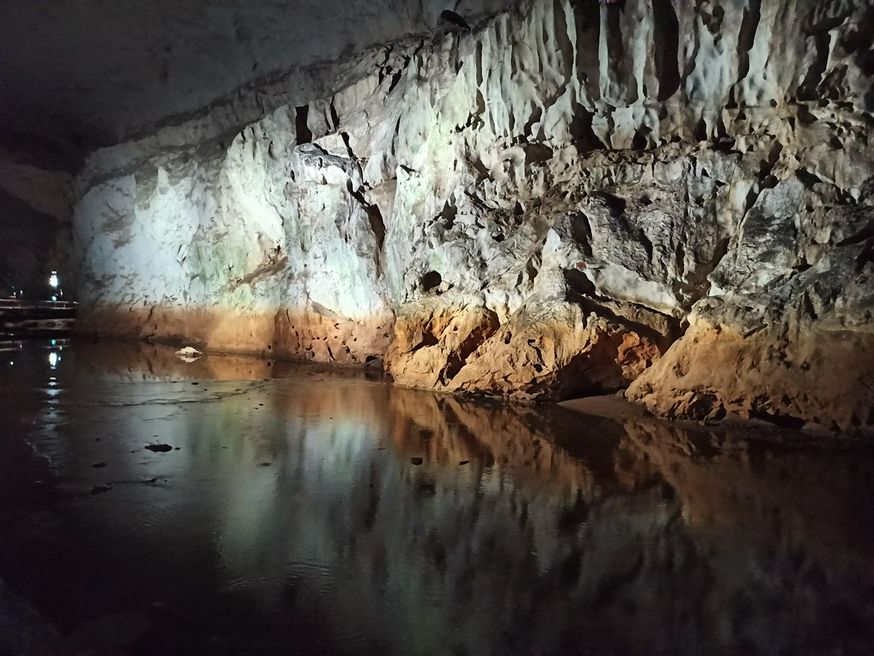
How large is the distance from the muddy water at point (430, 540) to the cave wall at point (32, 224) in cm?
2195

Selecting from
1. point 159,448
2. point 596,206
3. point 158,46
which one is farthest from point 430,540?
point 158,46

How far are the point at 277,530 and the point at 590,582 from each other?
6.21 ft

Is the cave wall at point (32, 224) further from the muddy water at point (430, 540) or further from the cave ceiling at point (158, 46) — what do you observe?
the muddy water at point (430, 540)

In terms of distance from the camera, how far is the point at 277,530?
12.6 ft

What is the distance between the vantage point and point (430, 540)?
3.72 metres

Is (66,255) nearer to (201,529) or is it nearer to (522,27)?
(522,27)

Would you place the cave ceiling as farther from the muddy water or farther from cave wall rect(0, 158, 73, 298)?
the muddy water

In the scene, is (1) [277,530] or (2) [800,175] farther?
(2) [800,175]

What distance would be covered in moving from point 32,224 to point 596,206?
26.4m

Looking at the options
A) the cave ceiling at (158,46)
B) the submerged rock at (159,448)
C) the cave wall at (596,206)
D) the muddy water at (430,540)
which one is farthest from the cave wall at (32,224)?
the submerged rock at (159,448)

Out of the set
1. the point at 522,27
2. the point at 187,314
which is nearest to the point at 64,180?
the point at 187,314

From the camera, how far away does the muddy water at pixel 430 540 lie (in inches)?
106

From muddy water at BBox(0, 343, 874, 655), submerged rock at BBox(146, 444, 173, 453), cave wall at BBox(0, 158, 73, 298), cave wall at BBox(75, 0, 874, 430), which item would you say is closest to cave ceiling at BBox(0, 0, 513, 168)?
cave wall at BBox(75, 0, 874, 430)

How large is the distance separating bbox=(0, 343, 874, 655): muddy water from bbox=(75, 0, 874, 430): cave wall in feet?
4.28
